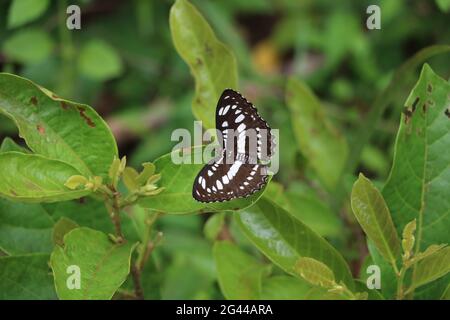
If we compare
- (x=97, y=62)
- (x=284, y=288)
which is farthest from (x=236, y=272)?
(x=97, y=62)

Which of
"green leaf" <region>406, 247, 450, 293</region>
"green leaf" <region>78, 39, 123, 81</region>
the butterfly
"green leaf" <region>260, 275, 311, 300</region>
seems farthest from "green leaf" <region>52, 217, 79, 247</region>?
"green leaf" <region>78, 39, 123, 81</region>

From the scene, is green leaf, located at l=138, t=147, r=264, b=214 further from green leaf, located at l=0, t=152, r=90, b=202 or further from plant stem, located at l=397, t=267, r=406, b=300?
plant stem, located at l=397, t=267, r=406, b=300

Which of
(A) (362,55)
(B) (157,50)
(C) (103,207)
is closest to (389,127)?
(A) (362,55)

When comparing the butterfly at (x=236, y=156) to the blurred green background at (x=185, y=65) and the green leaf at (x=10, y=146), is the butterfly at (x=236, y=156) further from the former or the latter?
the blurred green background at (x=185, y=65)

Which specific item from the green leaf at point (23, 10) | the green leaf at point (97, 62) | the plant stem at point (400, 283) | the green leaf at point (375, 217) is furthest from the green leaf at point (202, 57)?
the green leaf at point (97, 62)

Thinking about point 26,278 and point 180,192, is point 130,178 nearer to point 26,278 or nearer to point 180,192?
point 180,192
